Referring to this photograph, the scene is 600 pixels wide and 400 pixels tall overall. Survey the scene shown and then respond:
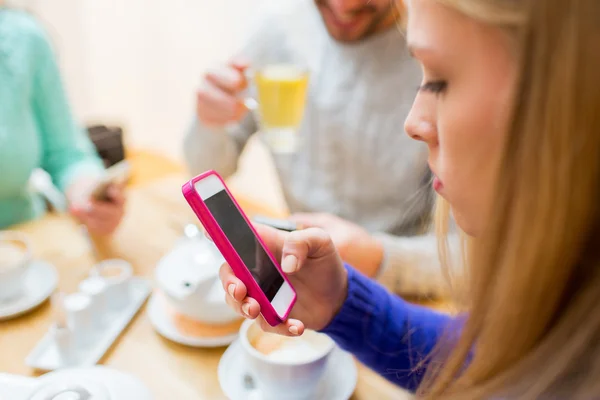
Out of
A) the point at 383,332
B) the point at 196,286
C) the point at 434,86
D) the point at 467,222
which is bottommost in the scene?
the point at 383,332

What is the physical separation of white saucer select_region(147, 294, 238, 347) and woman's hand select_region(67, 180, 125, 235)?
0.25 metres

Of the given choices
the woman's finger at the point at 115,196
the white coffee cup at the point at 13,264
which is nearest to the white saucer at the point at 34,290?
the white coffee cup at the point at 13,264

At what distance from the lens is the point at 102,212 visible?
926 mm

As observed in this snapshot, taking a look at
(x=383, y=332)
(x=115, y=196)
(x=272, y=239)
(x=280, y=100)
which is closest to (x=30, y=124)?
(x=115, y=196)

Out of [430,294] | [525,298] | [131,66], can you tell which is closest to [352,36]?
[430,294]

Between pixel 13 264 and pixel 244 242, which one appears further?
pixel 13 264

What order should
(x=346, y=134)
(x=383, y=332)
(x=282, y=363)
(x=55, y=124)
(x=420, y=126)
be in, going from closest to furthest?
(x=420, y=126)
(x=282, y=363)
(x=383, y=332)
(x=346, y=134)
(x=55, y=124)

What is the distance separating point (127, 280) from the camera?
761 millimetres

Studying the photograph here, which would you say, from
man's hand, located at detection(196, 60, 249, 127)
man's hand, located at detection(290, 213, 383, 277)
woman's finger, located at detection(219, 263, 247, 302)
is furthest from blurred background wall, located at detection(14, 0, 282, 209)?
woman's finger, located at detection(219, 263, 247, 302)

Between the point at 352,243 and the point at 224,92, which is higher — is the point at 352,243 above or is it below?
below

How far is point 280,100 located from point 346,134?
209 millimetres

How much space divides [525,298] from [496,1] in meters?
0.21

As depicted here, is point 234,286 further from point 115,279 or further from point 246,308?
point 115,279

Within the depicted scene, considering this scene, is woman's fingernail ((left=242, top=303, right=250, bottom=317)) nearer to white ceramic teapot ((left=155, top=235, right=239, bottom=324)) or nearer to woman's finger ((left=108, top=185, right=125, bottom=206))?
white ceramic teapot ((left=155, top=235, right=239, bottom=324))
